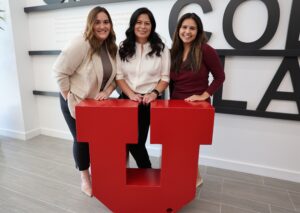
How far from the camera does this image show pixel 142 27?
5.30 feet

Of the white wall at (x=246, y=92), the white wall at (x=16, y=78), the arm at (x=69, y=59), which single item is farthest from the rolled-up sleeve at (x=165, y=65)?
the white wall at (x=16, y=78)

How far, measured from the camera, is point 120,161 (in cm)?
157

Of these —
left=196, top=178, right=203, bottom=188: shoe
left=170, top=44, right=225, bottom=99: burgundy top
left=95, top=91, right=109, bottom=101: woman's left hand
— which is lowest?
left=196, top=178, right=203, bottom=188: shoe

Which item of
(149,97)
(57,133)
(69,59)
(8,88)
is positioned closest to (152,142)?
(149,97)

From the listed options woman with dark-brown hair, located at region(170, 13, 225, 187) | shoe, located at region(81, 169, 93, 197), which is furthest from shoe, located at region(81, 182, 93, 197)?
woman with dark-brown hair, located at region(170, 13, 225, 187)

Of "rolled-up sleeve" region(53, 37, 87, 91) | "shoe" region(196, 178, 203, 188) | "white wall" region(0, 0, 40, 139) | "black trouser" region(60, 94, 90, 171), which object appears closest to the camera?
"rolled-up sleeve" region(53, 37, 87, 91)

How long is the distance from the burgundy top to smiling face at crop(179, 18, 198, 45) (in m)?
0.11

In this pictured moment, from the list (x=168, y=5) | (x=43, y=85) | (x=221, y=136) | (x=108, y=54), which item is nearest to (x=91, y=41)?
(x=108, y=54)

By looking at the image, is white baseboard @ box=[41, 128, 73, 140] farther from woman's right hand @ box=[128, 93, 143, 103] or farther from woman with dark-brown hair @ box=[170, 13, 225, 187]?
woman with dark-brown hair @ box=[170, 13, 225, 187]

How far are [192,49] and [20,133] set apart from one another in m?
2.63

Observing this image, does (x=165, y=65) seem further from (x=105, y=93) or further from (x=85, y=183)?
(x=85, y=183)

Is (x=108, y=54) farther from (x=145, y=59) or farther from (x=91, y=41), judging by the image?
(x=145, y=59)

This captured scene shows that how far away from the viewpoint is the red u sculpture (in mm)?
1453

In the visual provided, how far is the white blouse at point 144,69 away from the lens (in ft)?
5.48
